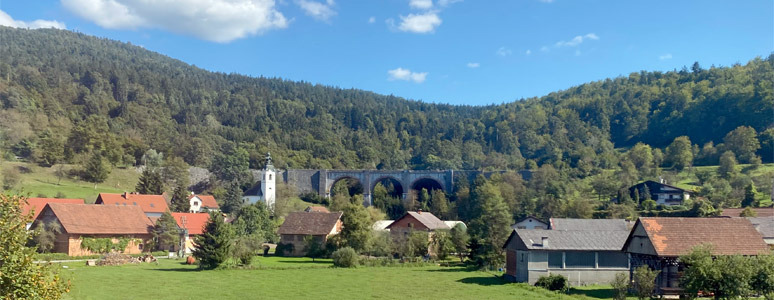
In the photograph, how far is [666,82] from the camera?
156125 millimetres

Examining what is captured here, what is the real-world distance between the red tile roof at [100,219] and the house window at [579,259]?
33839 mm

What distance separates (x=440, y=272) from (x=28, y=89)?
102969 millimetres

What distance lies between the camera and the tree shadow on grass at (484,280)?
31.8 metres

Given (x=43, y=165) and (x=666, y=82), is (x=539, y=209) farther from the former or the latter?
(x=666, y=82)

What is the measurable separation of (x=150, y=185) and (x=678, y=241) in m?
64.8

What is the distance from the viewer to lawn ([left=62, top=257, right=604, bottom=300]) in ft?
84.4

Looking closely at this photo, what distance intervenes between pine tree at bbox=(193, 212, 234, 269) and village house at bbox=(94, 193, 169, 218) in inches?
1127

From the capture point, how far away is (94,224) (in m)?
48.8

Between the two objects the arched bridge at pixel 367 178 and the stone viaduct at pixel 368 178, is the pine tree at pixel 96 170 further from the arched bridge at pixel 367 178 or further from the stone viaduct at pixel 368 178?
the arched bridge at pixel 367 178

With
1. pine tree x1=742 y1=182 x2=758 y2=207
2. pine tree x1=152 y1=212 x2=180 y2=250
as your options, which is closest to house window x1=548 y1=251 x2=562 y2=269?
pine tree x1=152 y1=212 x2=180 y2=250

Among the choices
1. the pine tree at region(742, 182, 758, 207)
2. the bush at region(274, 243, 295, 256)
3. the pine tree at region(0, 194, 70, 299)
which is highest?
the pine tree at region(742, 182, 758, 207)

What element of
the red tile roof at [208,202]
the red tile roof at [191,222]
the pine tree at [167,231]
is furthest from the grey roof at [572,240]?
the red tile roof at [208,202]

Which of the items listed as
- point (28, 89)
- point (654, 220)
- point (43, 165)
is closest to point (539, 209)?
point (654, 220)

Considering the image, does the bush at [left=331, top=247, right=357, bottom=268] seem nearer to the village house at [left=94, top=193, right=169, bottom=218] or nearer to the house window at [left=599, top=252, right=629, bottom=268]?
the house window at [left=599, top=252, right=629, bottom=268]
